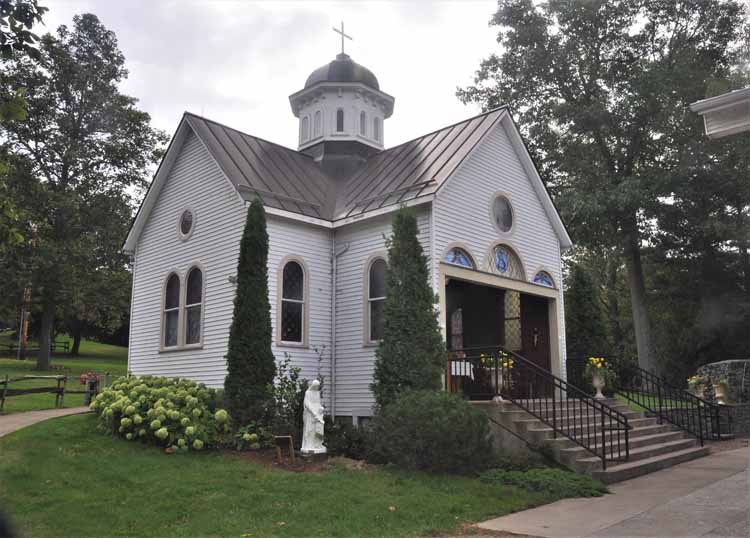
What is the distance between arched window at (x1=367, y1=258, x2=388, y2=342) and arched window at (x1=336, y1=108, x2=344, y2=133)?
22.0 ft

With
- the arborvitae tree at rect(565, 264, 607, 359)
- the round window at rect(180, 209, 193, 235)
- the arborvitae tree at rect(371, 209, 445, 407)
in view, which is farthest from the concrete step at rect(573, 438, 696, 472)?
the round window at rect(180, 209, 193, 235)

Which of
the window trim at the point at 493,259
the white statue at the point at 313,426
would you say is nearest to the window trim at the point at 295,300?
the white statue at the point at 313,426

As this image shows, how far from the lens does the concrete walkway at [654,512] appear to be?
7312 mm

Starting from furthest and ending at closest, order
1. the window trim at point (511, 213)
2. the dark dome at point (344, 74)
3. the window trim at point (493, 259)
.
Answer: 1. the dark dome at point (344, 74)
2. the window trim at point (511, 213)
3. the window trim at point (493, 259)

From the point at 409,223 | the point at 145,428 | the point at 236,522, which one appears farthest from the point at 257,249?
the point at 236,522

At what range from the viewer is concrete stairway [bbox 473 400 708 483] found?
35.3 ft

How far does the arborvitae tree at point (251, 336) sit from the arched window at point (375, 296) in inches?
102

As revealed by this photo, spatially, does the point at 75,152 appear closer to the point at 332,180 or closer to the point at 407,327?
the point at 332,180

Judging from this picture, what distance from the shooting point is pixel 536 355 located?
1717cm

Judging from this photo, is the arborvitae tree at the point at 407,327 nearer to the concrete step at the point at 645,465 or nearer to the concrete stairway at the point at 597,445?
the concrete stairway at the point at 597,445

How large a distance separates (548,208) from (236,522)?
12.6 m

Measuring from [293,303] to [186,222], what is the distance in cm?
390

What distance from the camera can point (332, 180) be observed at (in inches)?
717

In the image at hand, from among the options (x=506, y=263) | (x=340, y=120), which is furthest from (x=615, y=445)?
(x=340, y=120)
